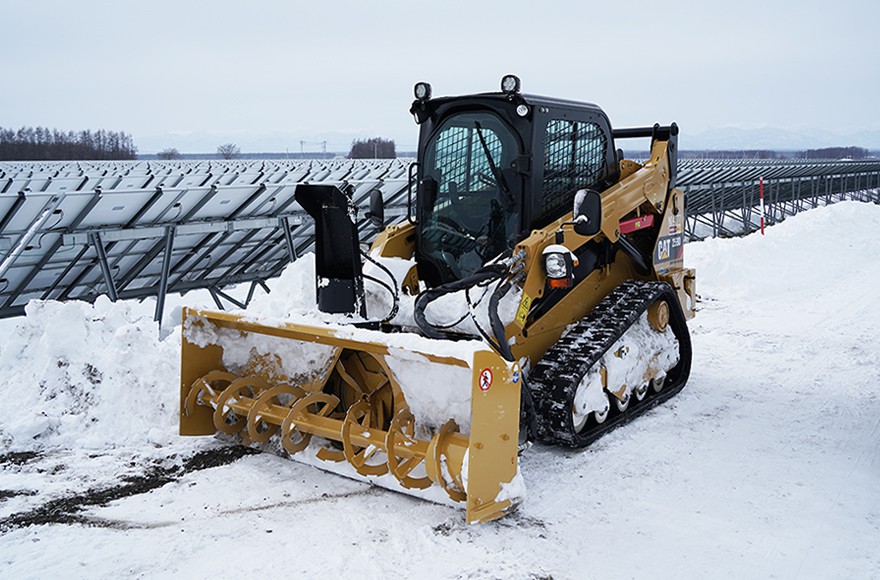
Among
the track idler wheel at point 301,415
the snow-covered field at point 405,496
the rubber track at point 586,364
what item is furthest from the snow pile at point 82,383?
the rubber track at point 586,364

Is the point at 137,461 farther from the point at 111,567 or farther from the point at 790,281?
the point at 790,281

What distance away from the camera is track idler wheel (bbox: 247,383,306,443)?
5.16 metres

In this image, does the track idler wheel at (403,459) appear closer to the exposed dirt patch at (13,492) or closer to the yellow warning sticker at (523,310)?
the yellow warning sticker at (523,310)

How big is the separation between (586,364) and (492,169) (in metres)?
1.57

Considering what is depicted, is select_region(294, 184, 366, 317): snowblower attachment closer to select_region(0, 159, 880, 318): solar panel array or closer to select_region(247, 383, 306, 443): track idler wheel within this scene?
select_region(247, 383, 306, 443): track idler wheel

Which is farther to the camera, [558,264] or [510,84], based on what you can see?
[510,84]

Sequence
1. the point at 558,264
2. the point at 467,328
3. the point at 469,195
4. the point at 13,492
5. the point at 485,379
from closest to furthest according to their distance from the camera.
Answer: the point at 485,379, the point at 13,492, the point at 558,264, the point at 467,328, the point at 469,195

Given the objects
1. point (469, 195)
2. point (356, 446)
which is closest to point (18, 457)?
point (356, 446)

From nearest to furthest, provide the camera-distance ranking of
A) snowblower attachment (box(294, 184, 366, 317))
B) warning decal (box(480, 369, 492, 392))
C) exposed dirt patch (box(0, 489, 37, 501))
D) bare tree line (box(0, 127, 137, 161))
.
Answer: warning decal (box(480, 369, 492, 392)) → exposed dirt patch (box(0, 489, 37, 501)) → snowblower attachment (box(294, 184, 366, 317)) → bare tree line (box(0, 127, 137, 161))

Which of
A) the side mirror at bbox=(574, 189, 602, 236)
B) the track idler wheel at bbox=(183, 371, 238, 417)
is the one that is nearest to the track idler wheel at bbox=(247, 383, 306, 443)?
the track idler wheel at bbox=(183, 371, 238, 417)

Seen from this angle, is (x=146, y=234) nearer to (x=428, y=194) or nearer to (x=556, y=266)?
(x=428, y=194)

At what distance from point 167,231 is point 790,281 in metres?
9.12

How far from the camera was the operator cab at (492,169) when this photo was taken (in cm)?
559

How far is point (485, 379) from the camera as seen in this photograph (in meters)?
4.09
